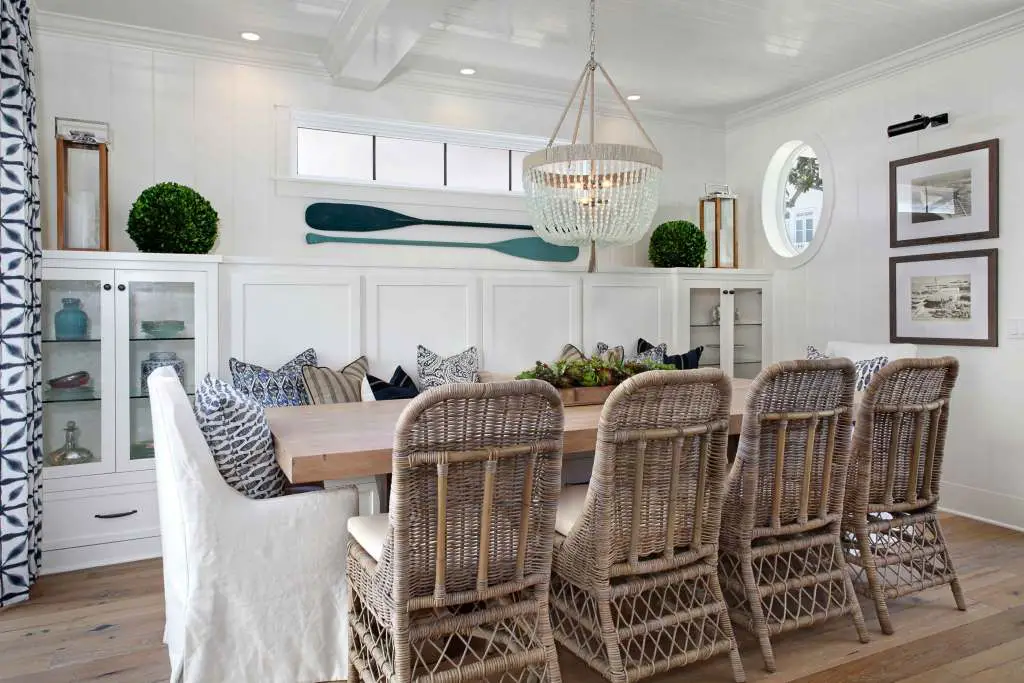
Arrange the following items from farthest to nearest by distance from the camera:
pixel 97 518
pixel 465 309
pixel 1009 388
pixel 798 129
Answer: pixel 798 129
pixel 465 309
pixel 1009 388
pixel 97 518

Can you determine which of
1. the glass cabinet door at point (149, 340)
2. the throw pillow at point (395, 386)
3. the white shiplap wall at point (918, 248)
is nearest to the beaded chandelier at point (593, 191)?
the throw pillow at point (395, 386)

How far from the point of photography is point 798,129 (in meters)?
4.91

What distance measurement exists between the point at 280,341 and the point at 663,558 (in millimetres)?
2568

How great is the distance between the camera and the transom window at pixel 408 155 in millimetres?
4199

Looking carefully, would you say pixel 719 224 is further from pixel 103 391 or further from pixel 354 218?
pixel 103 391

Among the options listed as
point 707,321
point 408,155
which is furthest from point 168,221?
point 707,321

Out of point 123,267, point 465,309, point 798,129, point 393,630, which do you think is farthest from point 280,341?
point 798,129

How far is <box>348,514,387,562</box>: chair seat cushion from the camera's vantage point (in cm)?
196

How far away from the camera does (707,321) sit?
507 centimetres

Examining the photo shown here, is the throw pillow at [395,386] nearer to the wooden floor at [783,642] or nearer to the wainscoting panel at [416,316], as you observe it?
the wainscoting panel at [416,316]

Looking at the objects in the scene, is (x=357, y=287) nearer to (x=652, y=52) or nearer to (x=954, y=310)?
(x=652, y=52)

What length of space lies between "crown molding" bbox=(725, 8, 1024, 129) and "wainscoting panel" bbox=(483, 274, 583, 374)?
1872 millimetres

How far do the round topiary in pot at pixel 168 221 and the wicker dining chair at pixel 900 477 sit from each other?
3.09 meters

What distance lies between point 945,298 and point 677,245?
166 cm
